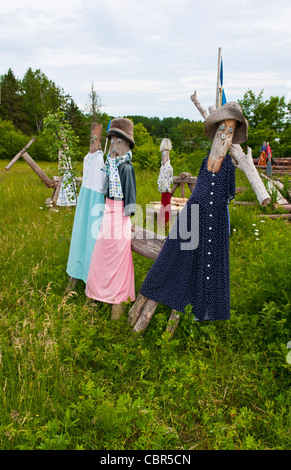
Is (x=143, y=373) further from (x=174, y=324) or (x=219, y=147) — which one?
(x=219, y=147)

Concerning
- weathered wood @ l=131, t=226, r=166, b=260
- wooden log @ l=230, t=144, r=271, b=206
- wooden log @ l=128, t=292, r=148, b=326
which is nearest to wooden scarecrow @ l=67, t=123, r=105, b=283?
weathered wood @ l=131, t=226, r=166, b=260

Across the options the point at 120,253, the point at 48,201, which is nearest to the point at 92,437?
the point at 120,253

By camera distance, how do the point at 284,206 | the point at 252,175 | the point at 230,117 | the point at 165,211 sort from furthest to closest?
the point at 284,206
the point at 165,211
the point at 252,175
the point at 230,117

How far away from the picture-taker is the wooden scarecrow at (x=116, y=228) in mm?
3771

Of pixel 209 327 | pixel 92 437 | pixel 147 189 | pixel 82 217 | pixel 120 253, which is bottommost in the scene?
pixel 92 437

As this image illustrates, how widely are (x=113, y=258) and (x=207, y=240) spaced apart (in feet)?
3.59

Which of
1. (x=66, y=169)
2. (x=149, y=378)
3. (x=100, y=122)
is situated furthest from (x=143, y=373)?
(x=100, y=122)

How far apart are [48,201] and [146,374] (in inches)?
260

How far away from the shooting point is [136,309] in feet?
12.1

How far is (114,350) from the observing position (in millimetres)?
3184

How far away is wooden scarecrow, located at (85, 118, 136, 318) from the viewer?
377 centimetres

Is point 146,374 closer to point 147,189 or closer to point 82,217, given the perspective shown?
point 82,217

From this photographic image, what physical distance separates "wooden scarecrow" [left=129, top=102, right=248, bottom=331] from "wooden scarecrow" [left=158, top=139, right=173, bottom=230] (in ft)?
14.0

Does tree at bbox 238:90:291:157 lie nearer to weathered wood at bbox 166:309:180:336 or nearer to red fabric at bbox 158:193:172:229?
red fabric at bbox 158:193:172:229
